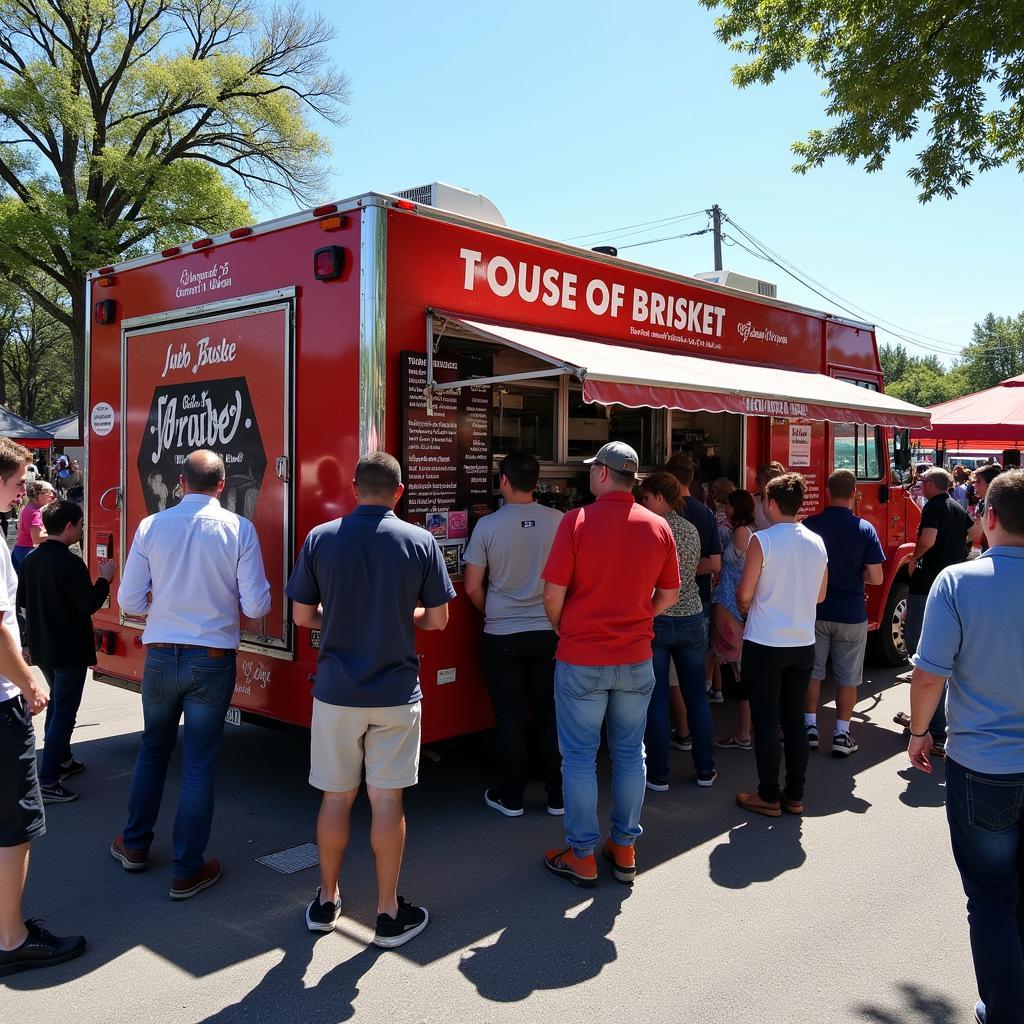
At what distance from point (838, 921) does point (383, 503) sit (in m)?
2.45

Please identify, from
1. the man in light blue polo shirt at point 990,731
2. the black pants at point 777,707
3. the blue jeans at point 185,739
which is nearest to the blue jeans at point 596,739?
the black pants at point 777,707

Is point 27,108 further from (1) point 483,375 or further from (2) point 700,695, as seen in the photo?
(2) point 700,695

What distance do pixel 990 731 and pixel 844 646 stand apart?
10.6ft

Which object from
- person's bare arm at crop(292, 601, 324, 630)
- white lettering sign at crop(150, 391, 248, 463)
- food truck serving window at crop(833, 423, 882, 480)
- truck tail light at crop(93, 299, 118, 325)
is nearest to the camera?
person's bare arm at crop(292, 601, 324, 630)

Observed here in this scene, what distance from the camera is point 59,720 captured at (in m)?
5.00

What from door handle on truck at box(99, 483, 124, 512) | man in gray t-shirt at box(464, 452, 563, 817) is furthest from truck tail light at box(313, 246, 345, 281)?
door handle on truck at box(99, 483, 124, 512)

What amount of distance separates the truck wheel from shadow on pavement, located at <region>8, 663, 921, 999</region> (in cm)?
251

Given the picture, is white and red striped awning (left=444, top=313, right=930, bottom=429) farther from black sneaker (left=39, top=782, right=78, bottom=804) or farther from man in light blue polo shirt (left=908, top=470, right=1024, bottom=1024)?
black sneaker (left=39, top=782, right=78, bottom=804)

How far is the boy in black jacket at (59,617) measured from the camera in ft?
15.9

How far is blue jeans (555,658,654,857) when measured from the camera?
396 cm

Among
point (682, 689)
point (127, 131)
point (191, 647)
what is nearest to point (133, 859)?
point (191, 647)

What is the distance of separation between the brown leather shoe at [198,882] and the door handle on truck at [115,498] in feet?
8.07

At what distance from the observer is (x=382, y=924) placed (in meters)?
3.45

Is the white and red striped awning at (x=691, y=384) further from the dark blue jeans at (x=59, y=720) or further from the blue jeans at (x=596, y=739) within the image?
the dark blue jeans at (x=59, y=720)
